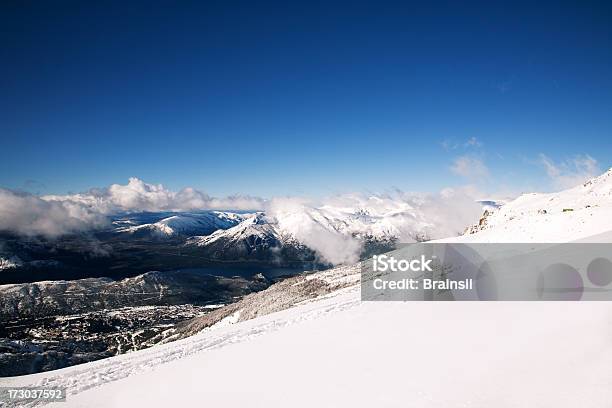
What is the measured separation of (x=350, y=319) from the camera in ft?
61.2

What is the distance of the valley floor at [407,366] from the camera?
10094mm

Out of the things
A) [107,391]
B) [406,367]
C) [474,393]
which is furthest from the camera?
[107,391]

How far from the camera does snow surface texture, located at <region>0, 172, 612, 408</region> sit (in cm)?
1011

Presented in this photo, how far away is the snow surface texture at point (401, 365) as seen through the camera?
10.1 metres

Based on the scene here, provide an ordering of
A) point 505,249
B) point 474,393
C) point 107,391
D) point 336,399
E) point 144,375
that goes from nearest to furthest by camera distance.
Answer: point 474,393
point 336,399
point 107,391
point 144,375
point 505,249

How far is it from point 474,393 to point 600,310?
344 inches

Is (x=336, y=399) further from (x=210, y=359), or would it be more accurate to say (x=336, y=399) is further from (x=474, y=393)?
(x=210, y=359)

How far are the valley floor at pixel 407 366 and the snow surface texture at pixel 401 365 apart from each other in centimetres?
4

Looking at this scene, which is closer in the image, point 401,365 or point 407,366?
point 407,366

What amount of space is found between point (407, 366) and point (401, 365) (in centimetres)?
24

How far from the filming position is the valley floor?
397 inches

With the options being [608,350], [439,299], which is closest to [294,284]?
[439,299]

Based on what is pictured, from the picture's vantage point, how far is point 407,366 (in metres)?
11.9

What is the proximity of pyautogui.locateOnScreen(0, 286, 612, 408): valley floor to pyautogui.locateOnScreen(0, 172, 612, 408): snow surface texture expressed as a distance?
40 millimetres
